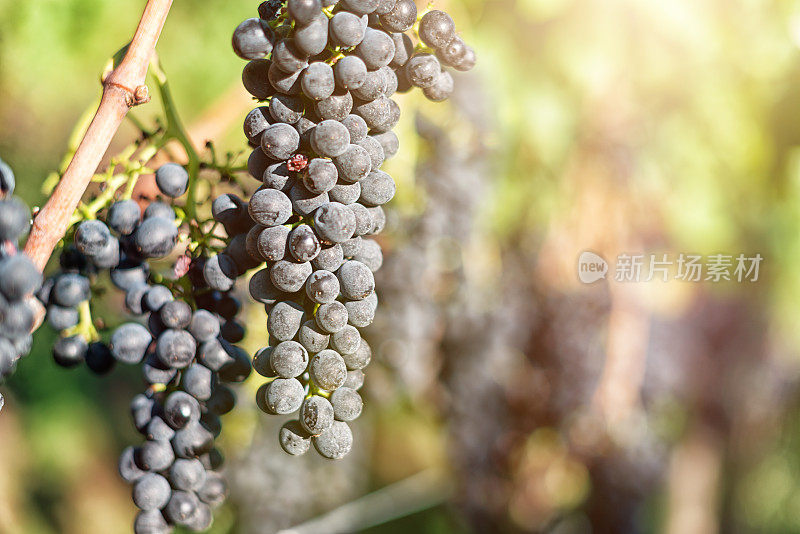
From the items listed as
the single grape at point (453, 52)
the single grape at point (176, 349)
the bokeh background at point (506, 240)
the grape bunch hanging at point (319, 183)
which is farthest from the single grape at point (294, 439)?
the bokeh background at point (506, 240)

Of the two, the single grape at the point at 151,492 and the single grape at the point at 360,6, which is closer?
the single grape at the point at 360,6

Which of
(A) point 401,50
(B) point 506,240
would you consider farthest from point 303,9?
(B) point 506,240

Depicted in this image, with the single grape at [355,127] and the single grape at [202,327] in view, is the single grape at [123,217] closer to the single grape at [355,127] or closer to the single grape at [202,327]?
the single grape at [202,327]

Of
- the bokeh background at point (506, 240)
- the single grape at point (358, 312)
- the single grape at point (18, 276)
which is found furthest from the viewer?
the bokeh background at point (506, 240)

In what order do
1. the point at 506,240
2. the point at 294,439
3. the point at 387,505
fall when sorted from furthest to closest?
the point at 387,505 < the point at 506,240 < the point at 294,439

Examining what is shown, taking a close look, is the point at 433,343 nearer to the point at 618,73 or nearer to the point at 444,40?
the point at 618,73

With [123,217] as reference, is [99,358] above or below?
below

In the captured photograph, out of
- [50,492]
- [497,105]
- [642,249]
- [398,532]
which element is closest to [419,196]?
[497,105]

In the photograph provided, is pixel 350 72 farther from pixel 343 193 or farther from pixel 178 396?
pixel 178 396
